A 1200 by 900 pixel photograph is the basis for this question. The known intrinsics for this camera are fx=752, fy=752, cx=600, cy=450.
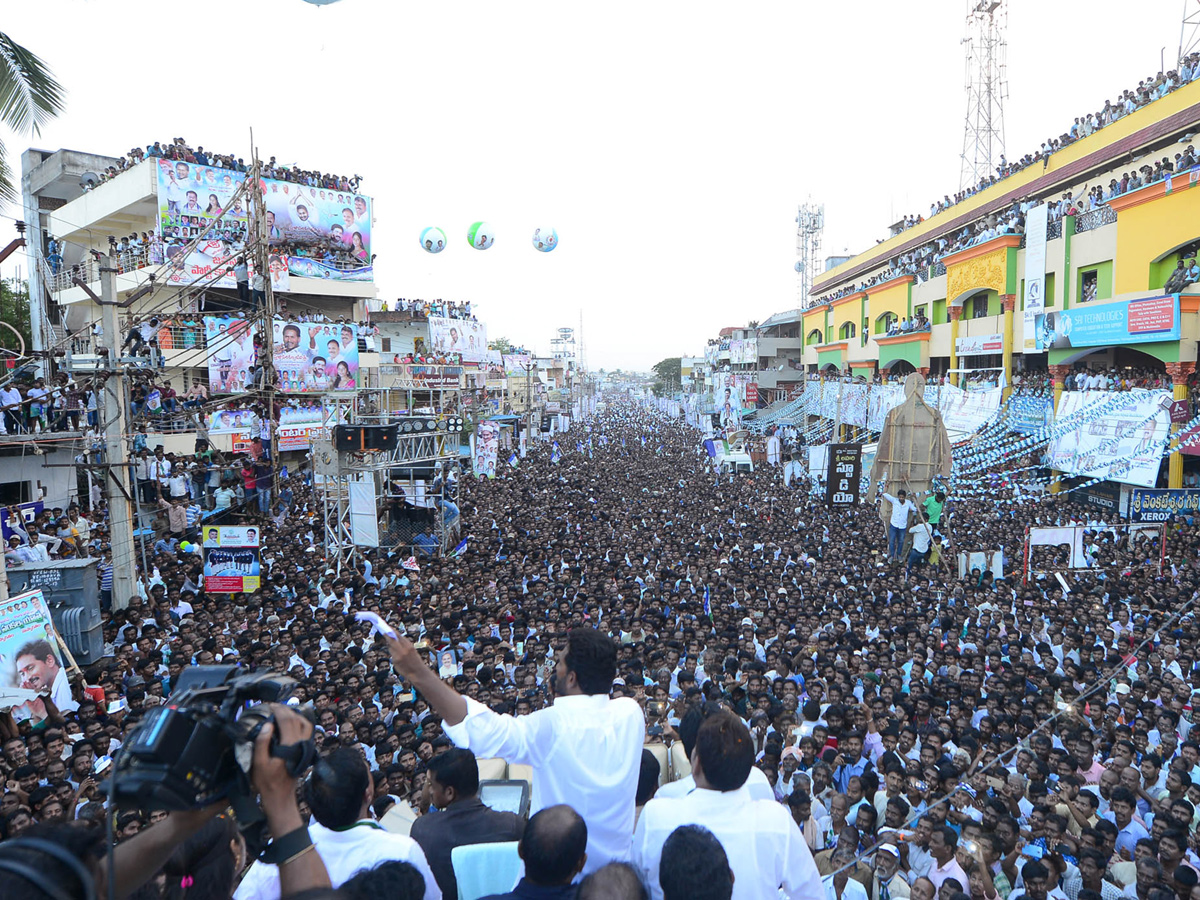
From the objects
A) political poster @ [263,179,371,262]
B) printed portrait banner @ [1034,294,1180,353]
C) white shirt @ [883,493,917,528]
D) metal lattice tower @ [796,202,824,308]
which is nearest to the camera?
white shirt @ [883,493,917,528]

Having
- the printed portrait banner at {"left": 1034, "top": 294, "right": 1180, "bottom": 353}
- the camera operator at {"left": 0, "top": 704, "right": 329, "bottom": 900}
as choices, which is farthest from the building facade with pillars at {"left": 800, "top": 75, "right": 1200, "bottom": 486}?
the camera operator at {"left": 0, "top": 704, "right": 329, "bottom": 900}

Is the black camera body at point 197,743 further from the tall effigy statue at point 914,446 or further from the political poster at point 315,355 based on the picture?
the political poster at point 315,355

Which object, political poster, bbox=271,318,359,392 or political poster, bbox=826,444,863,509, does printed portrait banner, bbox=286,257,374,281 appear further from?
political poster, bbox=826,444,863,509

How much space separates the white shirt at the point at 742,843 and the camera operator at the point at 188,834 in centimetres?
108

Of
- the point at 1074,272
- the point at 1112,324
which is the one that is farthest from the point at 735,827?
the point at 1074,272

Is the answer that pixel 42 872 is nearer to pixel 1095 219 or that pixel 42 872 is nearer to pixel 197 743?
pixel 197 743

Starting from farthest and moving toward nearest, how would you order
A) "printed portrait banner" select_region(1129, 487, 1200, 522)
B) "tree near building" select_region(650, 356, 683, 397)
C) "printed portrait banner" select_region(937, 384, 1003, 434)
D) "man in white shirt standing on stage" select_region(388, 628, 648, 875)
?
"tree near building" select_region(650, 356, 683, 397)
"printed portrait banner" select_region(937, 384, 1003, 434)
"printed portrait banner" select_region(1129, 487, 1200, 522)
"man in white shirt standing on stage" select_region(388, 628, 648, 875)

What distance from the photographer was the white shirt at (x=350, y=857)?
94.2 inches

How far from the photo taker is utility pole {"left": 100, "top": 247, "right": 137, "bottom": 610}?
34.2 feet

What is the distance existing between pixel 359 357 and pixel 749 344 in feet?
101

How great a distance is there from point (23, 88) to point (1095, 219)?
2194 cm

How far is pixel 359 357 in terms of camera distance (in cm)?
3122

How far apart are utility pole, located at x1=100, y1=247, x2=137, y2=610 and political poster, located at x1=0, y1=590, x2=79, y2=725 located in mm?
2771

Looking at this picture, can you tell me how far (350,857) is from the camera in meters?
2.41
